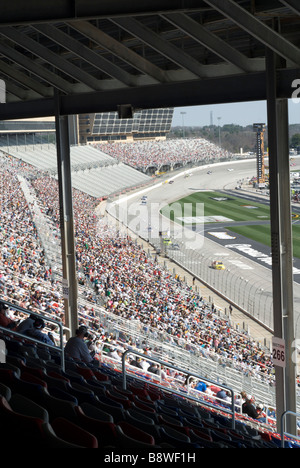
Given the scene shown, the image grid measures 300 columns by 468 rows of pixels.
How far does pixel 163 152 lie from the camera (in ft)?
240

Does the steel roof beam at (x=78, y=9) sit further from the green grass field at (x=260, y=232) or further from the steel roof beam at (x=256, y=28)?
the green grass field at (x=260, y=232)

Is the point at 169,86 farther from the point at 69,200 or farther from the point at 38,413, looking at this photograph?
the point at 38,413

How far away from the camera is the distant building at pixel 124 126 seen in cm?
6377

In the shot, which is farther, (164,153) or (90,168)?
(164,153)

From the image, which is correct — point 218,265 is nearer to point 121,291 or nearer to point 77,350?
point 121,291

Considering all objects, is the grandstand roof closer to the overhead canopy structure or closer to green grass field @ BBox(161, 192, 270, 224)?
the overhead canopy structure

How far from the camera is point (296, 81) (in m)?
5.95

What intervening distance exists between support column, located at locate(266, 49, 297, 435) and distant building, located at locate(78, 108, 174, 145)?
53755 mm

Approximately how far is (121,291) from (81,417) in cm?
1442

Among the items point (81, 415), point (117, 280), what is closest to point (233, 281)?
point (117, 280)

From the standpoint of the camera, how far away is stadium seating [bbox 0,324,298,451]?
2426 mm

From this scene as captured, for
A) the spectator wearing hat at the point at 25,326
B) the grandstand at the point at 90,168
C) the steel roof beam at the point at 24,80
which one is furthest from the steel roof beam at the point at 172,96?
the grandstand at the point at 90,168

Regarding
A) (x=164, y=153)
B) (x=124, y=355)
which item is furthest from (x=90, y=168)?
(x=124, y=355)

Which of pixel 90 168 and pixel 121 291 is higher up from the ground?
pixel 90 168
